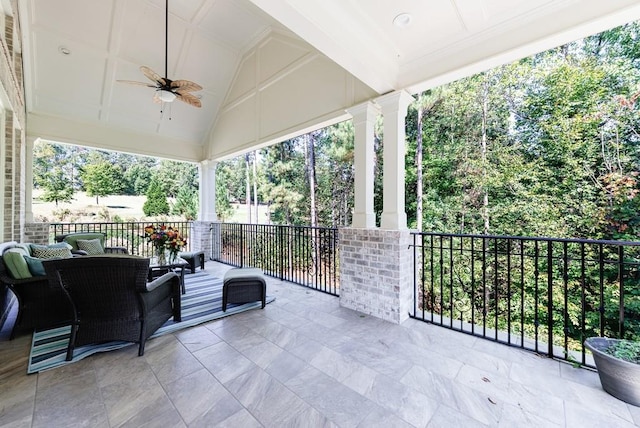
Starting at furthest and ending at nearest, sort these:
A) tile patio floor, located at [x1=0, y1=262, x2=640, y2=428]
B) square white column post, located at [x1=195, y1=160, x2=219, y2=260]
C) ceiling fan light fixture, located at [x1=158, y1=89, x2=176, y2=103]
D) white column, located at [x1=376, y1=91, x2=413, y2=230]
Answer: square white column post, located at [x1=195, y1=160, x2=219, y2=260], ceiling fan light fixture, located at [x1=158, y1=89, x2=176, y2=103], white column, located at [x1=376, y1=91, x2=413, y2=230], tile patio floor, located at [x1=0, y1=262, x2=640, y2=428]

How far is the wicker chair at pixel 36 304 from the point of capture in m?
2.50

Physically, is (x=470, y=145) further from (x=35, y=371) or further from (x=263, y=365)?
(x=35, y=371)

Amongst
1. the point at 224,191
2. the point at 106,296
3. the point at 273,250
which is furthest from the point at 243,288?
the point at 224,191

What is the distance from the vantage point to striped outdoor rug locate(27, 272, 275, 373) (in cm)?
220

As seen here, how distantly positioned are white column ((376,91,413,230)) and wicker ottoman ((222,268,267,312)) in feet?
6.04

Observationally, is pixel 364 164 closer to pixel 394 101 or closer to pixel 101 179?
pixel 394 101

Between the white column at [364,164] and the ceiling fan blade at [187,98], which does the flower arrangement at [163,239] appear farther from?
the white column at [364,164]

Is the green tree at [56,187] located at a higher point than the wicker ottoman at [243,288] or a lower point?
higher

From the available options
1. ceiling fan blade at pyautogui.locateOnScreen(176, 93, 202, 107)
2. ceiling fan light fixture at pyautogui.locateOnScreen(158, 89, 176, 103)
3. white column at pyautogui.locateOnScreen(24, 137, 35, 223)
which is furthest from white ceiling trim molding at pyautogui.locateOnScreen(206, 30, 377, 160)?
white column at pyautogui.locateOnScreen(24, 137, 35, 223)

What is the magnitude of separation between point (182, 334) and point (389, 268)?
2.44m

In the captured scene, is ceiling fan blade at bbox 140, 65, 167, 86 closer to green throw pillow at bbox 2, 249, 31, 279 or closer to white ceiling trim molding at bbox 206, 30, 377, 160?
white ceiling trim molding at bbox 206, 30, 377, 160

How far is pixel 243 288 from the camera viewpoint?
3.43 m

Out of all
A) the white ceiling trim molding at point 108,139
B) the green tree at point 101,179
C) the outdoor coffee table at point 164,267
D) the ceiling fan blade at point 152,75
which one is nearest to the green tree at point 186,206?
the green tree at point 101,179

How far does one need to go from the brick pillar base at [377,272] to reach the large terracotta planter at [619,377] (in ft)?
5.32
